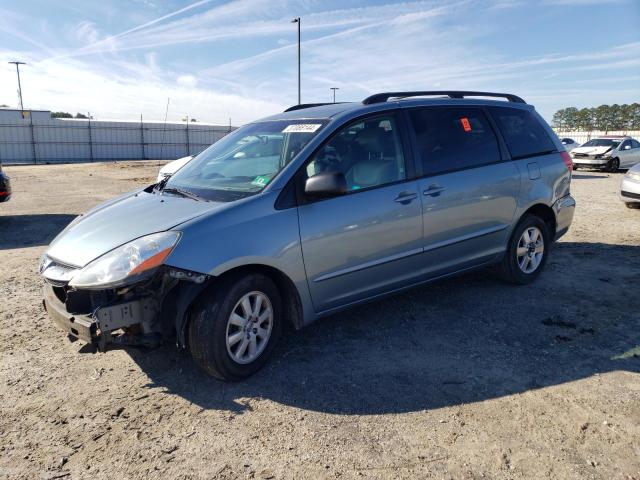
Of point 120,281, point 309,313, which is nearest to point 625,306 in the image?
point 309,313

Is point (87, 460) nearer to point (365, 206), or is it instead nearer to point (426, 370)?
point (426, 370)

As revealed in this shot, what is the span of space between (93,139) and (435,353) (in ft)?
116

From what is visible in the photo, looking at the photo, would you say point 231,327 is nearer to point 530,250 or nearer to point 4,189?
point 530,250

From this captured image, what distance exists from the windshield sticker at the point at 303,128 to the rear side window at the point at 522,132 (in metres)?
2.09

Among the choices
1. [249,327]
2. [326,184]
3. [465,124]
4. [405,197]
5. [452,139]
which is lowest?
[249,327]

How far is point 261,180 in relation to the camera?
3.68 metres

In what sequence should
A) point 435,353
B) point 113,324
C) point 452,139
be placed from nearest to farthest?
point 113,324, point 435,353, point 452,139

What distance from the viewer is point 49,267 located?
11.3 ft

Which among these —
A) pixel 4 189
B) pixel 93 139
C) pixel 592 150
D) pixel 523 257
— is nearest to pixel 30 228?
pixel 4 189

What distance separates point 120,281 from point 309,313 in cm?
133

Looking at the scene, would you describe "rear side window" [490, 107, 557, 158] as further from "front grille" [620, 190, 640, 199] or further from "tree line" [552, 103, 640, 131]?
"tree line" [552, 103, 640, 131]

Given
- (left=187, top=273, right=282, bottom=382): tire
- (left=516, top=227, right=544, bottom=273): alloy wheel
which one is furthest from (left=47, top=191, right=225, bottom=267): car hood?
(left=516, top=227, right=544, bottom=273): alloy wheel

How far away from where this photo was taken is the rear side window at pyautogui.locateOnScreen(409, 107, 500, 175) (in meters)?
4.33

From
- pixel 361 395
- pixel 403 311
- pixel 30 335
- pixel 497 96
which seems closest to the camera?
pixel 361 395
